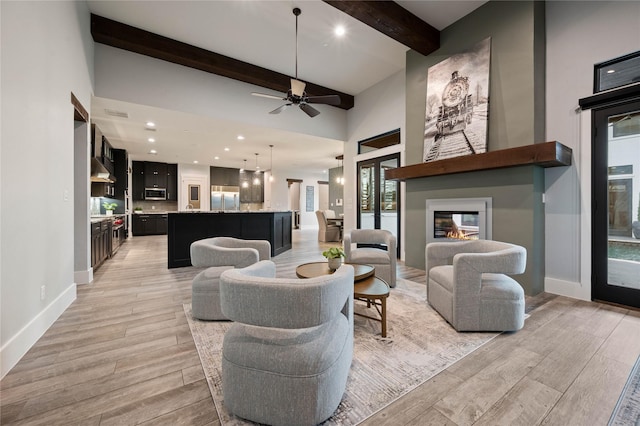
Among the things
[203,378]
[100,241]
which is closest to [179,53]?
[100,241]

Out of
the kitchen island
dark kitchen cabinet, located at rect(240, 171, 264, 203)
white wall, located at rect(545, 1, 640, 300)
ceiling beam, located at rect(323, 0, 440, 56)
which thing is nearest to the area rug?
white wall, located at rect(545, 1, 640, 300)

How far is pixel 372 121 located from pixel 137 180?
9.08 metres

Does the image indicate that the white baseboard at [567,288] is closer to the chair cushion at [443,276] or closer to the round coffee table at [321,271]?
the chair cushion at [443,276]

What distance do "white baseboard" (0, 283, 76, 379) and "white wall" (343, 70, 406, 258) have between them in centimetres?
498

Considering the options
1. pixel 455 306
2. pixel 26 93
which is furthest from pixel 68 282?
pixel 455 306

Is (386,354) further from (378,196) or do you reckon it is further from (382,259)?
(378,196)

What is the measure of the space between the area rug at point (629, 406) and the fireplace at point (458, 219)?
2.15m

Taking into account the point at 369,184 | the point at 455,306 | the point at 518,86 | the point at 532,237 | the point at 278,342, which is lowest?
the point at 455,306

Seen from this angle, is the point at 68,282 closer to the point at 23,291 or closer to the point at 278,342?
the point at 23,291

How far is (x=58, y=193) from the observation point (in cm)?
270

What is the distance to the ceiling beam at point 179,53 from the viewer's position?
13.1ft

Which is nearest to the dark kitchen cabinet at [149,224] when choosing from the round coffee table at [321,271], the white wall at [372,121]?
the white wall at [372,121]

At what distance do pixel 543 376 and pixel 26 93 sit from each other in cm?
423

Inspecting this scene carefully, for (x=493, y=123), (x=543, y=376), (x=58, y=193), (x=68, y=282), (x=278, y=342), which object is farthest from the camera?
(x=493, y=123)
